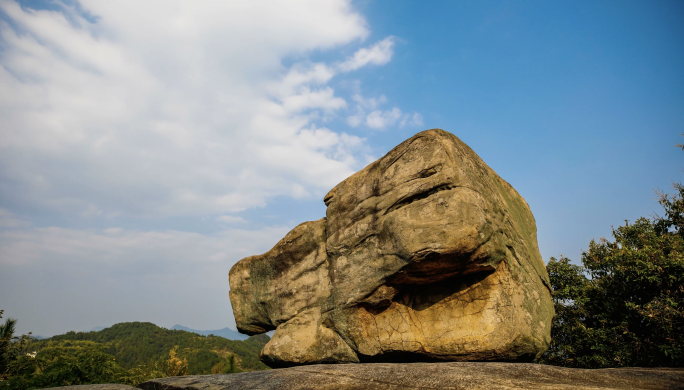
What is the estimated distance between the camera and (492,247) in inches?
335

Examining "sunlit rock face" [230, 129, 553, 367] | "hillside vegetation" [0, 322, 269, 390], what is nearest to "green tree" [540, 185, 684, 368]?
"sunlit rock face" [230, 129, 553, 367]

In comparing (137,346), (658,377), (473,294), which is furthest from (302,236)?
(137,346)

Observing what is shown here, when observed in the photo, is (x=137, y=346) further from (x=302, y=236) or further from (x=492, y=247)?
(x=492, y=247)

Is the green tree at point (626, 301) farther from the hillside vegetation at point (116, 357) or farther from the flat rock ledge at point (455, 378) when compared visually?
the hillside vegetation at point (116, 357)

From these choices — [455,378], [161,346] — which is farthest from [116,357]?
[455,378]

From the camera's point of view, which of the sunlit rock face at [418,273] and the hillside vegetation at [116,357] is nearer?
the sunlit rock face at [418,273]

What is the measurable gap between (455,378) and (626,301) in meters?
12.6

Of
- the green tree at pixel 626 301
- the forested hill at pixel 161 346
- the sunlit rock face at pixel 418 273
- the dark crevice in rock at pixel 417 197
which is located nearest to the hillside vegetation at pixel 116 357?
the forested hill at pixel 161 346

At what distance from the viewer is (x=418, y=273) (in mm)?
8984

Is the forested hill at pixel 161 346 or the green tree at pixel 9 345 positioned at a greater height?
the green tree at pixel 9 345

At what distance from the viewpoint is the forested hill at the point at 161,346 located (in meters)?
60.5

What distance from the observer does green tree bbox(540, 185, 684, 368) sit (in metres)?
12.7

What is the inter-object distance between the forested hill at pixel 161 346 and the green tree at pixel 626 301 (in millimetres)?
51052

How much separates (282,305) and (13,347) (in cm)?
2330
